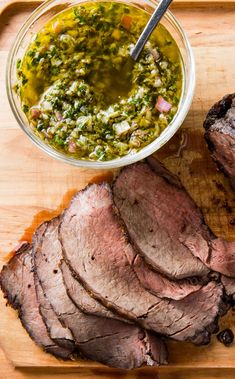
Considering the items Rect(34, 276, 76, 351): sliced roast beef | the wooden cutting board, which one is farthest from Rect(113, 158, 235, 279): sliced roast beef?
Rect(34, 276, 76, 351): sliced roast beef

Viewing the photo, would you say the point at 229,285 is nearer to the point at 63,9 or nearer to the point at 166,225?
the point at 166,225

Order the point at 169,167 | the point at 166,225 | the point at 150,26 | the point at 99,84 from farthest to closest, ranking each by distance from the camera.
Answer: the point at 169,167
the point at 166,225
the point at 99,84
the point at 150,26

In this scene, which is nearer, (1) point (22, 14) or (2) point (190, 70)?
(2) point (190, 70)

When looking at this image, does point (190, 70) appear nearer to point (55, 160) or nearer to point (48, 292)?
point (55, 160)

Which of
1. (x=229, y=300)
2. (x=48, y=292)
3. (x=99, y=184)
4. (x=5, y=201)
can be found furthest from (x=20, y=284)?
(x=229, y=300)

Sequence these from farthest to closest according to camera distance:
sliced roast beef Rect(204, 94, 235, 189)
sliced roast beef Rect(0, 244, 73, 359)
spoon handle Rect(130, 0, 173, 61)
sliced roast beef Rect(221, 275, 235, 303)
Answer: sliced roast beef Rect(0, 244, 73, 359), sliced roast beef Rect(221, 275, 235, 303), sliced roast beef Rect(204, 94, 235, 189), spoon handle Rect(130, 0, 173, 61)

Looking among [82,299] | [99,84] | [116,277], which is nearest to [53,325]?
[82,299]

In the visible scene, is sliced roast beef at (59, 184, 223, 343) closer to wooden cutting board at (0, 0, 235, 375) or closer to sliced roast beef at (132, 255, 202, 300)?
sliced roast beef at (132, 255, 202, 300)
